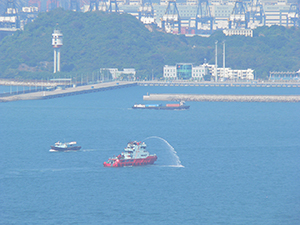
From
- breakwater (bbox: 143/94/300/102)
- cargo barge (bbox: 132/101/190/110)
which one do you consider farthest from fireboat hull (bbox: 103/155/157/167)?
breakwater (bbox: 143/94/300/102)

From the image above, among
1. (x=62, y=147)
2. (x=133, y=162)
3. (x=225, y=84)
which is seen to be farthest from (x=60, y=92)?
(x=133, y=162)

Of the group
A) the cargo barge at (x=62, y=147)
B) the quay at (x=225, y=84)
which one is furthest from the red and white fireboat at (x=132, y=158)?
the quay at (x=225, y=84)

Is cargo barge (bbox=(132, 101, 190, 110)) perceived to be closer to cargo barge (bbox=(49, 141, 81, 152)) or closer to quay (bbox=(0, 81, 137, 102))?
quay (bbox=(0, 81, 137, 102))

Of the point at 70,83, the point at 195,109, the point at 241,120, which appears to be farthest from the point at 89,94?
the point at 241,120

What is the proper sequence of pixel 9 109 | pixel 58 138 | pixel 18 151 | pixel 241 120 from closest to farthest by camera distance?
pixel 18 151 → pixel 58 138 → pixel 241 120 → pixel 9 109

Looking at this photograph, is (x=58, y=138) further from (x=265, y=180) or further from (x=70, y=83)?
(x=70, y=83)

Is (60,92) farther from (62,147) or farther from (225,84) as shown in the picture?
(62,147)

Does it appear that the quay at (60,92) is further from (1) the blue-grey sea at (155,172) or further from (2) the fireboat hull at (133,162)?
(2) the fireboat hull at (133,162)
